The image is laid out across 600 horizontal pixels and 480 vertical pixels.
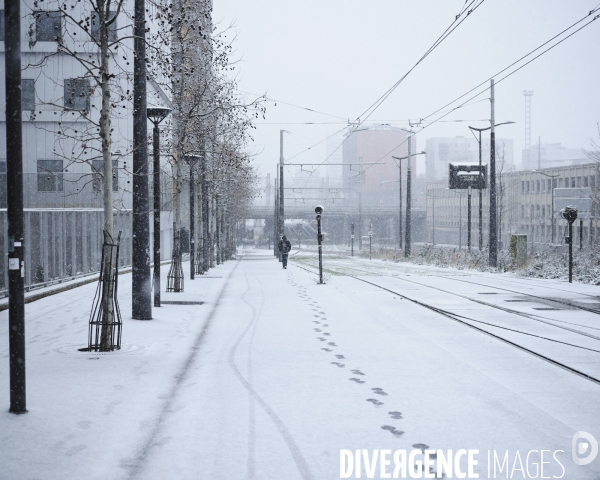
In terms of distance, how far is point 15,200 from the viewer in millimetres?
6402

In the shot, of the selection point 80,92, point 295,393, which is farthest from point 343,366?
point 80,92

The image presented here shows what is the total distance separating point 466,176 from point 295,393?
128ft

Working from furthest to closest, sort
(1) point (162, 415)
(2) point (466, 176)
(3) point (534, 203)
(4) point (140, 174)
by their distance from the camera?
(3) point (534, 203) → (2) point (466, 176) → (4) point (140, 174) → (1) point (162, 415)

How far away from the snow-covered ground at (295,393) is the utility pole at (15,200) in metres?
0.40

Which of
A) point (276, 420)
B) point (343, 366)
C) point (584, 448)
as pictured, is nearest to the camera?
point (584, 448)

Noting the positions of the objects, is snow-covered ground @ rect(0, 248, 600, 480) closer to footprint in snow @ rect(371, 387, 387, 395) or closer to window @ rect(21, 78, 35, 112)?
footprint in snow @ rect(371, 387, 387, 395)

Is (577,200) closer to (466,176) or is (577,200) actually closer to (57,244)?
(466,176)

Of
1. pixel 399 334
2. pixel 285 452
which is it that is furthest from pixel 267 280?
pixel 285 452

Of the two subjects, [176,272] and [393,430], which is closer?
[393,430]

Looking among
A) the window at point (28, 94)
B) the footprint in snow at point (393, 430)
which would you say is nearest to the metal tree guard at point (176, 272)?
the footprint in snow at point (393, 430)

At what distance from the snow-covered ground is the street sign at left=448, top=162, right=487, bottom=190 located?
3125cm

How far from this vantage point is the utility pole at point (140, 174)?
12328mm

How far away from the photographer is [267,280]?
25.4 meters

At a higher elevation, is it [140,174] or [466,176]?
[466,176]
